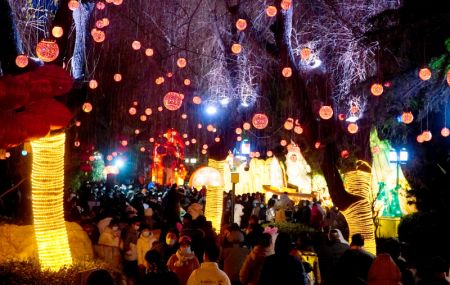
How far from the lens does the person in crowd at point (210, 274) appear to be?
6406mm

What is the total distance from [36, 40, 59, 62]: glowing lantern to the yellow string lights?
6.72 meters

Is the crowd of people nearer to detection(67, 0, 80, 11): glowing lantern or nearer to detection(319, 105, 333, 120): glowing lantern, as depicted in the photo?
detection(319, 105, 333, 120): glowing lantern

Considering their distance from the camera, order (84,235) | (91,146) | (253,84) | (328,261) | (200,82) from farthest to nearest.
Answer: (91,146) → (200,82) → (253,84) → (84,235) → (328,261)

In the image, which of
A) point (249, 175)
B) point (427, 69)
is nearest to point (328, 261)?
point (427, 69)

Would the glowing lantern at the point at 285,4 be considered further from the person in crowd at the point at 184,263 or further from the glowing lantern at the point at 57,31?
the person in crowd at the point at 184,263

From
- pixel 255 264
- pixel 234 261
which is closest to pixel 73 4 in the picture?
pixel 234 261

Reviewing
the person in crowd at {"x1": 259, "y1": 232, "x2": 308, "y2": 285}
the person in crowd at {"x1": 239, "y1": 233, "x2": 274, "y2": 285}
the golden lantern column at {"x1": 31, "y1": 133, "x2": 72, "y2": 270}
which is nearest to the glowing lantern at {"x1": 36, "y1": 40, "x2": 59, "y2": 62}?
the golden lantern column at {"x1": 31, "y1": 133, "x2": 72, "y2": 270}

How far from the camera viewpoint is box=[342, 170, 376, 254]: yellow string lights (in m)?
11.7

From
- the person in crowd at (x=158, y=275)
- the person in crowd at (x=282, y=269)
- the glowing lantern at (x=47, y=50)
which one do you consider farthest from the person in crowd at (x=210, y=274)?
the glowing lantern at (x=47, y=50)

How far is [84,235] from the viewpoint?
1093cm

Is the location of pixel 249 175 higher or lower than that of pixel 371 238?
higher

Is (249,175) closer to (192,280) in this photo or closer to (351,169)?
(351,169)

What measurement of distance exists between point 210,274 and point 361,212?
19.9 ft

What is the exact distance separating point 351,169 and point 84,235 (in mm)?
5836
